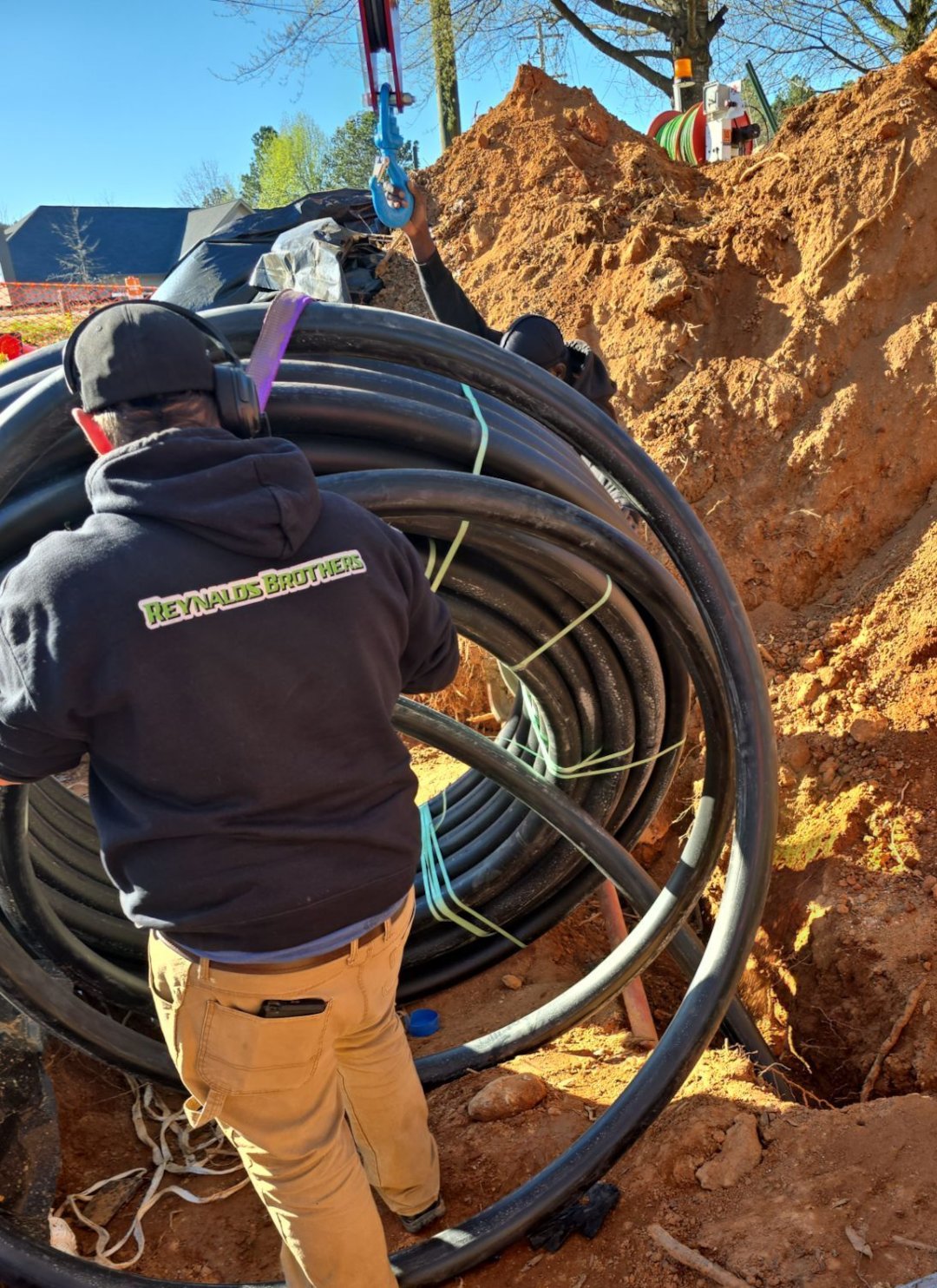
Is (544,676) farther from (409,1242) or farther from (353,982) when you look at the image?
(409,1242)

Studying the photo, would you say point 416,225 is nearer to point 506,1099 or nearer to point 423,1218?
point 506,1099

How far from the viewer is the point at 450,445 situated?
2.45 m

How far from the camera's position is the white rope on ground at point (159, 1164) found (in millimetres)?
2707

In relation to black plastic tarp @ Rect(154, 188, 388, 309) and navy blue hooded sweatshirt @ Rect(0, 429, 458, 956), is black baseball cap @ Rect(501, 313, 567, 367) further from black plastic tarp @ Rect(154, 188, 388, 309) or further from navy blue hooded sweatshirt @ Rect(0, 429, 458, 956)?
black plastic tarp @ Rect(154, 188, 388, 309)

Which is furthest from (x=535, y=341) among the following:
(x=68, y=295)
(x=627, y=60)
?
(x=68, y=295)

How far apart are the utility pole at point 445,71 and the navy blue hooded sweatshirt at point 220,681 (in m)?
12.1

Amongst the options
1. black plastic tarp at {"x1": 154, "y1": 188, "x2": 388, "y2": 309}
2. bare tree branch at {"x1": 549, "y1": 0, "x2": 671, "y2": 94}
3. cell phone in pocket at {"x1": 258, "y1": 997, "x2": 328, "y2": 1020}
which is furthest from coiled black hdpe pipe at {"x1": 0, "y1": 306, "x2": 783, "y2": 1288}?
bare tree branch at {"x1": 549, "y1": 0, "x2": 671, "y2": 94}

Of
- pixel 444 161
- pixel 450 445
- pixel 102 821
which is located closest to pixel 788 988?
pixel 450 445

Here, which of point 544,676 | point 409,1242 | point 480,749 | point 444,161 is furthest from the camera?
point 444,161

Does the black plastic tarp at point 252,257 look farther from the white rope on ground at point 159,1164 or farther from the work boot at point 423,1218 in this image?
the work boot at point 423,1218

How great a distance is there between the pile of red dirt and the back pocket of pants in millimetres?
2228

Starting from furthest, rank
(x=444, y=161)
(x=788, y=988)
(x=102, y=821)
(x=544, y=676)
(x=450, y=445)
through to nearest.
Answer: (x=444, y=161) → (x=788, y=988) → (x=544, y=676) → (x=450, y=445) → (x=102, y=821)

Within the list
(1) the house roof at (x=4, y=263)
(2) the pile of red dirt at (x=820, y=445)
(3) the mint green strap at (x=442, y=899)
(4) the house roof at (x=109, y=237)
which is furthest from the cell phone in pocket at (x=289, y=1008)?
(1) the house roof at (x=4, y=263)

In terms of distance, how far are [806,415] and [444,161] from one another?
5.52 metres
